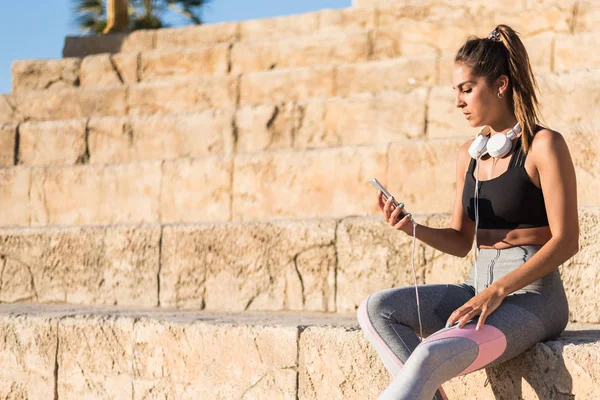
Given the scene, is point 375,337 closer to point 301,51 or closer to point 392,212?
point 392,212

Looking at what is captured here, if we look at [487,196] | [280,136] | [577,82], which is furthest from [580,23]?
[487,196]

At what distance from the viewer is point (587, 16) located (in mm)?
7398

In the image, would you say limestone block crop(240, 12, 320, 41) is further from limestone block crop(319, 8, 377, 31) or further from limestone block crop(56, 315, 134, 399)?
limestone block crop(56, 315, 134, 399)

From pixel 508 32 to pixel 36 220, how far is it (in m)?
4.80

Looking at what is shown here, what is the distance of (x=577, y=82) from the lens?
232 inches

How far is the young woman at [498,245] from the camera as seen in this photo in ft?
9.66

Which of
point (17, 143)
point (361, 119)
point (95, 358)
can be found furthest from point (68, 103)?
point (95, 358)

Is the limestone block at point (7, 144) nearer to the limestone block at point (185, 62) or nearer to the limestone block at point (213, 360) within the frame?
the limestone block at point (185, 62)

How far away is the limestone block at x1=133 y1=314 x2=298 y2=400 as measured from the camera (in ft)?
12.9

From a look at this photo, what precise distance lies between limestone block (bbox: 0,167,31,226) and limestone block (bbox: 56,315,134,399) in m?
2.67

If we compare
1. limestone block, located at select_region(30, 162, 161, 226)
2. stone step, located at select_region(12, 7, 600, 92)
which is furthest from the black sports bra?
stone step, located at select_region(12, 7, 600, 92)

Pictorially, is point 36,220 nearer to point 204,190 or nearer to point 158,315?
point 204,190

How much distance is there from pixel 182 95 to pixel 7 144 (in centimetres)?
164

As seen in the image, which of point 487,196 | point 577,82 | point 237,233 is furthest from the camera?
point 577,82
